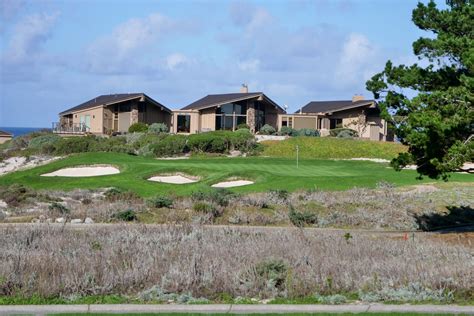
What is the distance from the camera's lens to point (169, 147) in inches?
1731

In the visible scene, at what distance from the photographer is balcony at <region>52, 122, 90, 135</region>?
55.5m

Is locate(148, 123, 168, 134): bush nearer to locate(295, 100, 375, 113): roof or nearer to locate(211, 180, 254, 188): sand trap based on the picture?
locate(295, 100, 375, 113): roof

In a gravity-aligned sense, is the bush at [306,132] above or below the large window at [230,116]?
below

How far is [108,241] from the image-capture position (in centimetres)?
1171

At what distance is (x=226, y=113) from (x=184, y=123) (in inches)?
161

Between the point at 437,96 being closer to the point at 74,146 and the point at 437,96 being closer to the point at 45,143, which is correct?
the point at 74,146

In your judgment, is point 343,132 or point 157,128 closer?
point 157,128

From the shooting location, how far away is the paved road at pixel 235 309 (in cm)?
804

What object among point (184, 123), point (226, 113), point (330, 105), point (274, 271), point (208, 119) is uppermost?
point (330, 105)

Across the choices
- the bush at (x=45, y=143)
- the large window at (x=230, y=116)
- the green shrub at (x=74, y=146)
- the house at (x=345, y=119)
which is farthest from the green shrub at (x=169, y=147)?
the house at (x=345, y=119)

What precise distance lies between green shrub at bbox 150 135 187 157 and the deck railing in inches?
520

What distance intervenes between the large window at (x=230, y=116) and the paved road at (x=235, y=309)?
165 feet

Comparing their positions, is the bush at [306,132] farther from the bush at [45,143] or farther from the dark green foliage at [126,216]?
the dark green foliage at [126,216]

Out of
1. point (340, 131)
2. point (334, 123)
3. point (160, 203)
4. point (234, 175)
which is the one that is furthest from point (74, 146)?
point (160, 203)
